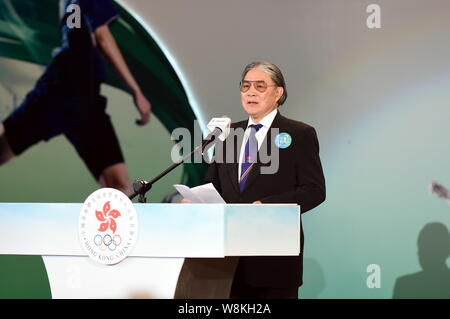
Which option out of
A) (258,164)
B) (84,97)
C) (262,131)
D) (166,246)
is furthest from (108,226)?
(84,97)

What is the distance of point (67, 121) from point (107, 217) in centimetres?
248

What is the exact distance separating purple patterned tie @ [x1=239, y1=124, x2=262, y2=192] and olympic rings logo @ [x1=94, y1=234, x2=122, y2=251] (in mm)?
958

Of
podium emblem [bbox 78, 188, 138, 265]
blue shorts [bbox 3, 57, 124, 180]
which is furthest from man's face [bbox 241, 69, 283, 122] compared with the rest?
blue shorts [bbox 3, 57, 124, 180]

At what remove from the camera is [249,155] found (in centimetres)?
366

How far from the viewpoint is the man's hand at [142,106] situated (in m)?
5.06

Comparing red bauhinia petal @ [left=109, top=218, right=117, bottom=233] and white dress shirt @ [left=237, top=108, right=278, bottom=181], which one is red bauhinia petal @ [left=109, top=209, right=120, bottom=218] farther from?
white dress shirt @ [left=237, top=108, right=278, bottom=181]

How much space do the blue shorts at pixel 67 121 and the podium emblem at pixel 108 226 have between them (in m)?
2.28

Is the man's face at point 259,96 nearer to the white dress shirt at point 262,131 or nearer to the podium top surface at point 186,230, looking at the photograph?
the white dress shirt at point 262,131

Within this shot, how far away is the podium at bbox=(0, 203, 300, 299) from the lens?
2.69 m

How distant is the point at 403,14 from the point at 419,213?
131 cm

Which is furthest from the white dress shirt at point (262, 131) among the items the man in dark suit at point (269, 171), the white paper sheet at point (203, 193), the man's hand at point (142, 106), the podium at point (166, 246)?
the man's hand at point (142, 106)
